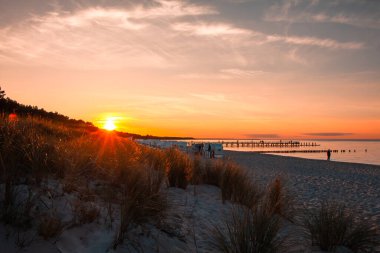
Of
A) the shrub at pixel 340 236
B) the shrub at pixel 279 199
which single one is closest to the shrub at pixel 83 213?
the shrub at pixel 340 236

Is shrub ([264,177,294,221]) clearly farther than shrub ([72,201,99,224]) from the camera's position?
Yes

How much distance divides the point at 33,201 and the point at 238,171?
5475mm

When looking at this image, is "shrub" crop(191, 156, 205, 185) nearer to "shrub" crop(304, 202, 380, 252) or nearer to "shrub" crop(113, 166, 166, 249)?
"shrub" crop(113, 166, 166, 249)

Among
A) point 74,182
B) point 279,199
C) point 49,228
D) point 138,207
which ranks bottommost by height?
point 279,199

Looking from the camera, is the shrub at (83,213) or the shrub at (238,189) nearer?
the shrub at (83,213)

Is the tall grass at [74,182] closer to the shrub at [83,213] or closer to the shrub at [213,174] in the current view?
the shrub at [83,213]

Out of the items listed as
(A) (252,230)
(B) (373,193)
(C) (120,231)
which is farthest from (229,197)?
(B) (373,193)

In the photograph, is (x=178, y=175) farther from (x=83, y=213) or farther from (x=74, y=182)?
(x=83, y=213)

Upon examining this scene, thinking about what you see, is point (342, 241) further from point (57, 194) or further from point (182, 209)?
point (57, 194)

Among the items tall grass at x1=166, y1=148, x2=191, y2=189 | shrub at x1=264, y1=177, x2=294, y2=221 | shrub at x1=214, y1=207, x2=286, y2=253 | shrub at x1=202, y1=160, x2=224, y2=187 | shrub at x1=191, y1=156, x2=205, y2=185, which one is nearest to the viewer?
shrub at x1=214, y1=207, x2=286, y2=253

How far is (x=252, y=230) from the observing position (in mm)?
3922

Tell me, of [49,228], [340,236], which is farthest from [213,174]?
[49,228]

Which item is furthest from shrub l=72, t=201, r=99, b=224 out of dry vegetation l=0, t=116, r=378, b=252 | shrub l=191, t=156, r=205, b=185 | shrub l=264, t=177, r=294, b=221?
shrub l=191, t=156, r=205, b=185

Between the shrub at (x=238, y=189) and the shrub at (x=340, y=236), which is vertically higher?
the shrub at (x=238, y=189)
